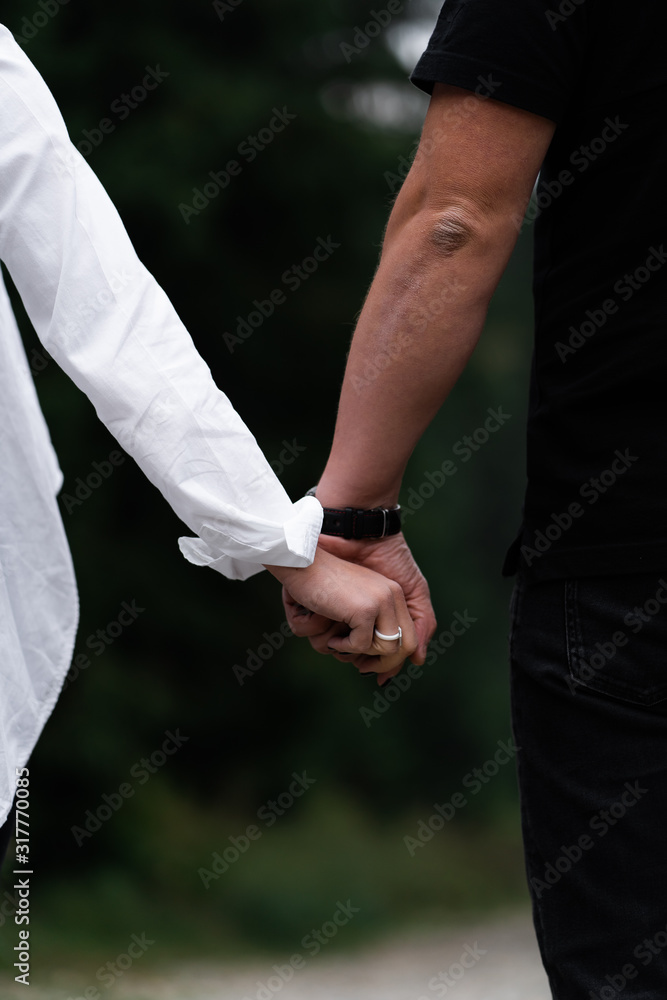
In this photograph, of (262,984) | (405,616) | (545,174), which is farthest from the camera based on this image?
(262,984)

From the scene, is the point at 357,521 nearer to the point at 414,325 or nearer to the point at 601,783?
the point at 414,325

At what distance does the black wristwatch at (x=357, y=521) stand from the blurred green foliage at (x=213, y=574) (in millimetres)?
2613

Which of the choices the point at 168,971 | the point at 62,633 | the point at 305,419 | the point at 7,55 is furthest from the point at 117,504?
the point at 7,55

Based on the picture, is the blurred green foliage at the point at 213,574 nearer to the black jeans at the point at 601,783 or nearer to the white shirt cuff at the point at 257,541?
the white shirt cuff at the point at 257,541

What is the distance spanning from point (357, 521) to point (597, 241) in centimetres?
58

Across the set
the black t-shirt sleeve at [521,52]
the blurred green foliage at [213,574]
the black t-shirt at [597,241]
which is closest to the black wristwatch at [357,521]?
the black t-shirt at [597,241]

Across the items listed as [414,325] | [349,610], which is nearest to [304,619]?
[349,610]

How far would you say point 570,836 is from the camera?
53.4 inches

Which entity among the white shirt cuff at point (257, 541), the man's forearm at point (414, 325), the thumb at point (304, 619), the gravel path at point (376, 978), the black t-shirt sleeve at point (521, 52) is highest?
the black t-shirt sleeve at point (521, 52)

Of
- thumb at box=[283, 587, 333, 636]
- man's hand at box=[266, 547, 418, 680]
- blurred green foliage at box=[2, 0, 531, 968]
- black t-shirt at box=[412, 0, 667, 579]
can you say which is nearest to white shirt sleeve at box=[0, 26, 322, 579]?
man's hand at box=[266, 547, 418, 680]

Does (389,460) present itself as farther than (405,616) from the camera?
No

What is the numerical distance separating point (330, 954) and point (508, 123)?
11.6ft

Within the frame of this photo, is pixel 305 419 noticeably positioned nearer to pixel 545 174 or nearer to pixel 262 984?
pixel 262 984

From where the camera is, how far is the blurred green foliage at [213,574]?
13.0 ft
